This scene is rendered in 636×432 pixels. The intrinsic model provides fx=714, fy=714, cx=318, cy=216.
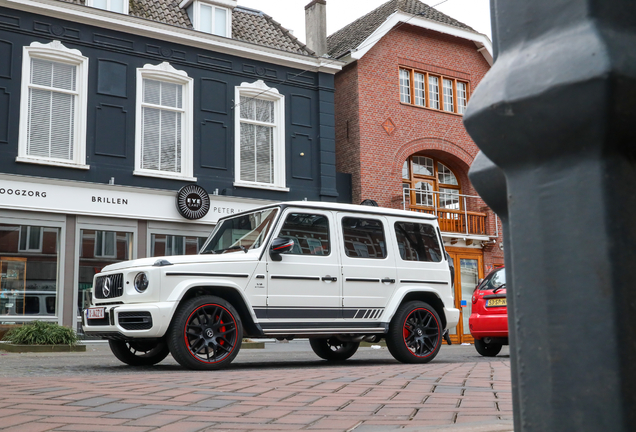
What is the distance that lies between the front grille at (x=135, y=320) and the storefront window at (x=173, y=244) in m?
9.35

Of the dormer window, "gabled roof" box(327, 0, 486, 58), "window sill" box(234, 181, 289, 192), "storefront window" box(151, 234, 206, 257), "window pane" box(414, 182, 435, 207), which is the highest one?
"gabled roof" box(327, 0, 486, 58)

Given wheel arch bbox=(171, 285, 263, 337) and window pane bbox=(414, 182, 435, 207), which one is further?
window pane bbox=(414, 182, 435, 207)

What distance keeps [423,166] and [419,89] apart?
252 cm

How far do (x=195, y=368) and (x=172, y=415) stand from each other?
399cm

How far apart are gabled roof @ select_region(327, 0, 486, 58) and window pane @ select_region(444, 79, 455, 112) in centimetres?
181

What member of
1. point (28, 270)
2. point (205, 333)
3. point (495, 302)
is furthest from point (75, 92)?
point (495, 302)

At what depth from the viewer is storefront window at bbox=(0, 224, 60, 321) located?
15141 millimetres

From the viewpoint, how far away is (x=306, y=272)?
8.45 metres

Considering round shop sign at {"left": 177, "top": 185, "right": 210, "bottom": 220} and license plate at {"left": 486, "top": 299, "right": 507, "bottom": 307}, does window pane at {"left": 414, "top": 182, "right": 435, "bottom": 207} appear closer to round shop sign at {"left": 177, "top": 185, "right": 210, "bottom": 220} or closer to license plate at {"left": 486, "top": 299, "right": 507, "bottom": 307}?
round shop sign at {"left": 177, "top": 185, "right": 210, "bottom": 220}

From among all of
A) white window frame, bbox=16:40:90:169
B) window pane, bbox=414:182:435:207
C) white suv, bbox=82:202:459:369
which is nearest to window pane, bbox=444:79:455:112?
window pane, bbox=414:182:435:207

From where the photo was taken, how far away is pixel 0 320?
14805mm

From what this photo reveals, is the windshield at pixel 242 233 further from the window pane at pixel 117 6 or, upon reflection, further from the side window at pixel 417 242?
the window pane at pixel 117 6

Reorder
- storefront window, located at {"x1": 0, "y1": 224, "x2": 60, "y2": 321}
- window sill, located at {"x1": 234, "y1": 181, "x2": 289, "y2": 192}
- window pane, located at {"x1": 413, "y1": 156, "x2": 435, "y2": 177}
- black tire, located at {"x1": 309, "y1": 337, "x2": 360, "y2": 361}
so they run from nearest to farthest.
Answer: black tire, located at {"x1": 309, "y1": 337, "x2": 360, "y2": 361} → storefront window, located at {"x1": 0, "y1": 224, "x2": 60, "y2": 321} → window sill, located at {"x1": 234, "y1": 181, "x2": 289, "y2": 192} → window pane, located at {"x1": 413, "y1": 156, "x2": 435, "y2": 177}

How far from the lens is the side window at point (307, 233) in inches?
335
